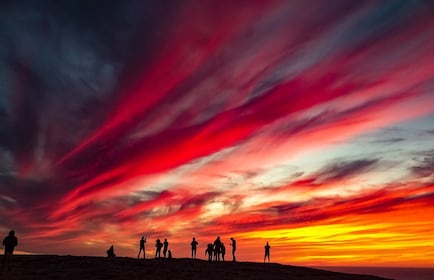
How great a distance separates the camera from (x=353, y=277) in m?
44.7

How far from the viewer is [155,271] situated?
40.2 m

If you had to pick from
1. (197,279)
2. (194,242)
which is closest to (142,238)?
(194,242)

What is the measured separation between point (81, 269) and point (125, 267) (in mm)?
4344

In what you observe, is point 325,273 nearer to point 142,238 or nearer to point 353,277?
point 353,277

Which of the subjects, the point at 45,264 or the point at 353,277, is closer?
the point at 45,264

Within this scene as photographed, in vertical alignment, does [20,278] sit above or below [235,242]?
below

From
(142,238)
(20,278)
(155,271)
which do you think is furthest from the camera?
(142,238)

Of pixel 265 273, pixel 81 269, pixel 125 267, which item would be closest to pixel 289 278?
pixel 265 273

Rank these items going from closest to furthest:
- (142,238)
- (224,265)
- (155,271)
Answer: (155,271)
(224,265)
(142,238)

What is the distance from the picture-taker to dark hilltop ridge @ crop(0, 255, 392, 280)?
37.2m

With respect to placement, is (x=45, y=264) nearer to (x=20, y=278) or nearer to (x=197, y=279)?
(x=20, y=278)

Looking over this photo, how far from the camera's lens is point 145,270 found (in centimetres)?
4038

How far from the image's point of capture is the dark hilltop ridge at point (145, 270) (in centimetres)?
3719

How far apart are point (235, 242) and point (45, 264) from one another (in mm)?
24662
